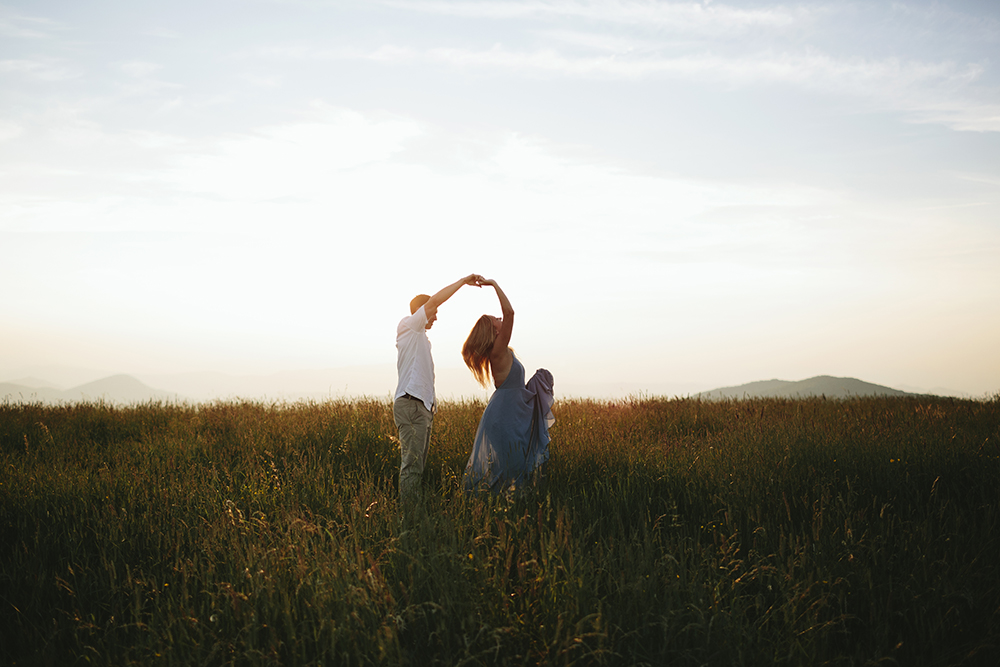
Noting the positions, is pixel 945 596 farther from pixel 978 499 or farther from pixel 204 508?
pixel 204 508

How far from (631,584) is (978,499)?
4499mm

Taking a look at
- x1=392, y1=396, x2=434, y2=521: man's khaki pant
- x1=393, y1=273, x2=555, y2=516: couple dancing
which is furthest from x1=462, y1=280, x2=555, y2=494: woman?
x1=392, y1=396, x2=434, y2=521: man's khaki pant

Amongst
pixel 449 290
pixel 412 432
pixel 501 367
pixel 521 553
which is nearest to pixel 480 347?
pixel 501 367

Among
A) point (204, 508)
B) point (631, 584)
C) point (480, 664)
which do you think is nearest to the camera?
point (480, 664)

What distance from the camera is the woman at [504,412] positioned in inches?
202

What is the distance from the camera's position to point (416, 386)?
5.43 meters

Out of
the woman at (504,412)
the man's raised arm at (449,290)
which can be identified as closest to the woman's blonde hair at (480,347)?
the woman at (504,412)

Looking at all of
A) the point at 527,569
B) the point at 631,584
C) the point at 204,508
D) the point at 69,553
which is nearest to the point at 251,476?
the point at 204,508

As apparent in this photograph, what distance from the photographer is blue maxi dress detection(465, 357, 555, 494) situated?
16.8 feet

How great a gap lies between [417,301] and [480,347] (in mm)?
987

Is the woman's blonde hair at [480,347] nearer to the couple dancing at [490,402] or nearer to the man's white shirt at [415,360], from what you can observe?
the couple dancing at [490,402]

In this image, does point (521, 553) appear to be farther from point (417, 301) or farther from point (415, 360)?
point (417, 301)

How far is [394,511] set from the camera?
388 centimetres

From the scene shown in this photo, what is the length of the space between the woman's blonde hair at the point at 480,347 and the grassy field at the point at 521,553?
3.79 ft
